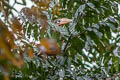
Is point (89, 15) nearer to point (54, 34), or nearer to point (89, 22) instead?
point (89, 22)

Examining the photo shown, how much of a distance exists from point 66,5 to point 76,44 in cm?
46

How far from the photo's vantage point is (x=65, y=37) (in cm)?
112

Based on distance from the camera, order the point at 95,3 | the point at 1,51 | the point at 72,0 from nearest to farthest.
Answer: the point at 1,51, the point at 95,3, the point at 72,0

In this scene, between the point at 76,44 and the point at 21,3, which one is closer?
the point at 21,3

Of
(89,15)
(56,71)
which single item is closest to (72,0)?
(89,15)

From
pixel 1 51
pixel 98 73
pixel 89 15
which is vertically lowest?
pixel 98 73

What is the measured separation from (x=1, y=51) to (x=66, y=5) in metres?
1.24

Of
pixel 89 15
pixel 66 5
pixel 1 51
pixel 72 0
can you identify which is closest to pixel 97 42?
pixel 89 15

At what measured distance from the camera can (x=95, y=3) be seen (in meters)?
1.22

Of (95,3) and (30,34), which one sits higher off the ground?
(95,3)

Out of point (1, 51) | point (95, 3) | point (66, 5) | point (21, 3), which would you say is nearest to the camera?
point (1, 51)

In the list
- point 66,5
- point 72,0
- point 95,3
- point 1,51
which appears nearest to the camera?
point 1,51

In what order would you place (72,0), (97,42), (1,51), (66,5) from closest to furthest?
(1,51)
(97,42)
(72,0)
(66,5)

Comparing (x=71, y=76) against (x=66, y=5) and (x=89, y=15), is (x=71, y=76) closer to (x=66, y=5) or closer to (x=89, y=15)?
(x=89, y=15)
